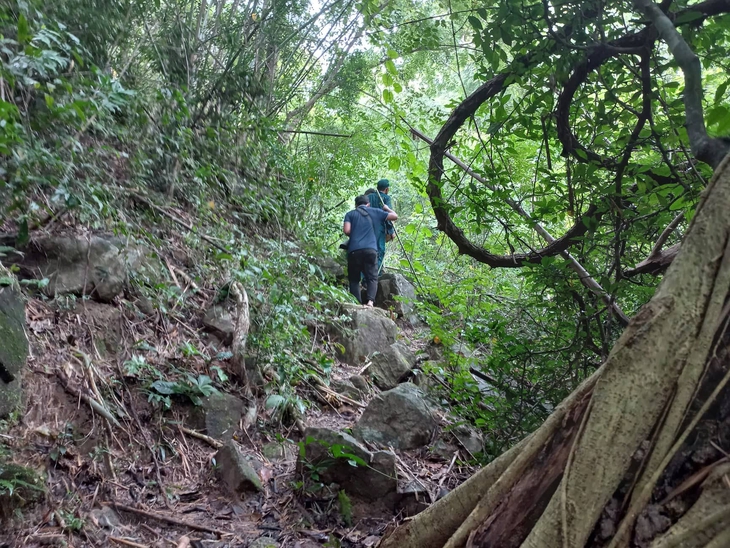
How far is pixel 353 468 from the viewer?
3.42m

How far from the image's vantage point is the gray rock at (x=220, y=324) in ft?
15.0

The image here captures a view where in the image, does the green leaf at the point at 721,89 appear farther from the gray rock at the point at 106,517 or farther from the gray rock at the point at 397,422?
the gray rock at the point at 106,517

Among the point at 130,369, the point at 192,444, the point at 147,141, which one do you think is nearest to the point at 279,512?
the point at 192,444

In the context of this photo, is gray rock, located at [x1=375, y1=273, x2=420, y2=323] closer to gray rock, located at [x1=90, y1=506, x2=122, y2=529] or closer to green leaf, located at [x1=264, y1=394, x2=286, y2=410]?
green leaf, located at [x1=264, y1=394, x2=286, y2=410]

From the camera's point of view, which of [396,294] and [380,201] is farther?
[396,294]

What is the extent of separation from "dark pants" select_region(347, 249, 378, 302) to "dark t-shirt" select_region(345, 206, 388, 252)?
0.09 m

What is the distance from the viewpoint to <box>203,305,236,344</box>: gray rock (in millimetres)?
4578

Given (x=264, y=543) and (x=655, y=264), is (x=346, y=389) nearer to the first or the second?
(x=264, y=543)

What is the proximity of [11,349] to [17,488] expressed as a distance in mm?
824

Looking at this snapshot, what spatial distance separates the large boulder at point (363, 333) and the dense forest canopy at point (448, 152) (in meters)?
0.31

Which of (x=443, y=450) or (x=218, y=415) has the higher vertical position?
(x=443, y=450)

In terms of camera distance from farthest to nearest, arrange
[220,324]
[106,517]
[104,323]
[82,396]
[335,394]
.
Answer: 1. [335,394]
2. [220,324]
3. [104,323]
4. [82,396]
5. [106,517]

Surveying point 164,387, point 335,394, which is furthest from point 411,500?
point 164,387

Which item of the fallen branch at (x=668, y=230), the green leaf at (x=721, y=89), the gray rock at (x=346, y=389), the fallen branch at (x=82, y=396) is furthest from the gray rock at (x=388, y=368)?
the green leaf at (x=721, y=89)
